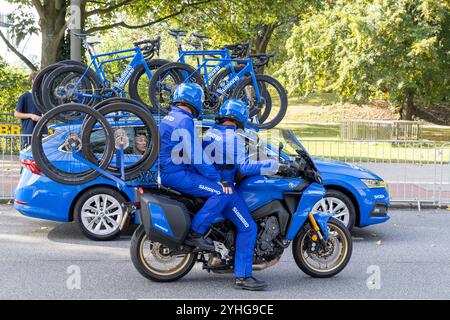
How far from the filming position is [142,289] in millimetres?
6551

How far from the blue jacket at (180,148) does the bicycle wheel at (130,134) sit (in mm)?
85

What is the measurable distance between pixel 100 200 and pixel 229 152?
303cm

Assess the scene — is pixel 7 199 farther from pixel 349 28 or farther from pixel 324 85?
pixel 324 85

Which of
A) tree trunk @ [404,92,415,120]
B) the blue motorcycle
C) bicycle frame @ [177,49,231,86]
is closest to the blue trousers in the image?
the blue motorcycle

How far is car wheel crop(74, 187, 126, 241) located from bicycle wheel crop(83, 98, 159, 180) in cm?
163

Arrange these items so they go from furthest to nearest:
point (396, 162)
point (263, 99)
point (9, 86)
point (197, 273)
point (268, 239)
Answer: point (9, 86) → point (396, 162) → point (263, 99) → point (197, 273) → point (268, 239)

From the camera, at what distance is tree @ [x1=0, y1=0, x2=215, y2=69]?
1847 cm

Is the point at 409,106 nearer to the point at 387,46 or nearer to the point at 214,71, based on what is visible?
the point at 387,46

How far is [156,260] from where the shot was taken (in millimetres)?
6695

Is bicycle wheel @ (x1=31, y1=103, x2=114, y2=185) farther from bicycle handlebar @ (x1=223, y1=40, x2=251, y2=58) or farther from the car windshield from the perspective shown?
bicycle handlebar @ (x1=223, y1=40, x2=251, y2=58)

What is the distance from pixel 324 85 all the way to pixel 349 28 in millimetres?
5709

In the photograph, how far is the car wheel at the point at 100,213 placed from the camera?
8.84 metres

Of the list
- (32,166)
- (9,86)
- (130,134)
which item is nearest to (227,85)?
(130,134)

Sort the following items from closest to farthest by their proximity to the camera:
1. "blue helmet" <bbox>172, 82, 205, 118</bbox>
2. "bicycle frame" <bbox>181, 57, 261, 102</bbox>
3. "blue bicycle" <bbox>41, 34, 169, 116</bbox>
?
1. "blue helmet" <bbox>172, 82, 205, 118</bbox>
2. "blue bicycle" <bbox>41, 34, 169, 116</bbox>
3. "bicycle frame" <bbox>181, 57, 261, 102</bbox>
